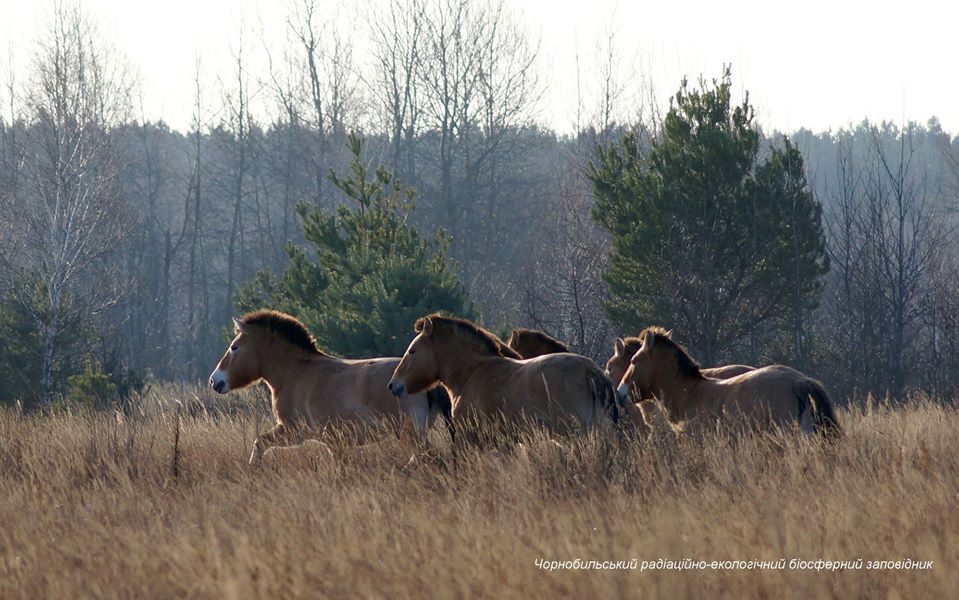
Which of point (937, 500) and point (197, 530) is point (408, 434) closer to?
point (197, 530)

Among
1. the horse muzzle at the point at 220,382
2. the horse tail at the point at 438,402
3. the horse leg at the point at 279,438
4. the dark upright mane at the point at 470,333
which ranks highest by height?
the dark upright mane at the point at 470,333

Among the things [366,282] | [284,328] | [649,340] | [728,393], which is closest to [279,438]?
[284,328]

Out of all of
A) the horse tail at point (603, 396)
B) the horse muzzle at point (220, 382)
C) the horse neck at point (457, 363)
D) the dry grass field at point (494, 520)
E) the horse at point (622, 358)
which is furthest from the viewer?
the horse at point (622, 358)

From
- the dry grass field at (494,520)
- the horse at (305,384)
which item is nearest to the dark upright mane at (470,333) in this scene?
the horse at (305,384)

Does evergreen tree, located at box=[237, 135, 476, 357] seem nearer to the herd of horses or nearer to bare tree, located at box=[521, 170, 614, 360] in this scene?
bare tree, located at box=[521, 170, 614, 360]

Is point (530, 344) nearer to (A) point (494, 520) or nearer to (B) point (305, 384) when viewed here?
(B) point (305, 384)

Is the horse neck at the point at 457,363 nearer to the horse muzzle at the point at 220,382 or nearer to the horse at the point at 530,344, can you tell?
the horse at the point at 530,344

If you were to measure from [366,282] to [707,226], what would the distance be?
276 inches

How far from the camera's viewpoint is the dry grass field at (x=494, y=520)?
5.82m

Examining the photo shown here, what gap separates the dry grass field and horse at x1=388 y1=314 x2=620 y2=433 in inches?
22.8

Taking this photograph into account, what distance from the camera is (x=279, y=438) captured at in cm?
1174

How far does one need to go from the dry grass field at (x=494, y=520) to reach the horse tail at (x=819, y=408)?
0.23 meters

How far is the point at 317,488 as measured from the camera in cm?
849

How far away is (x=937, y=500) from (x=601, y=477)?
234 cm
